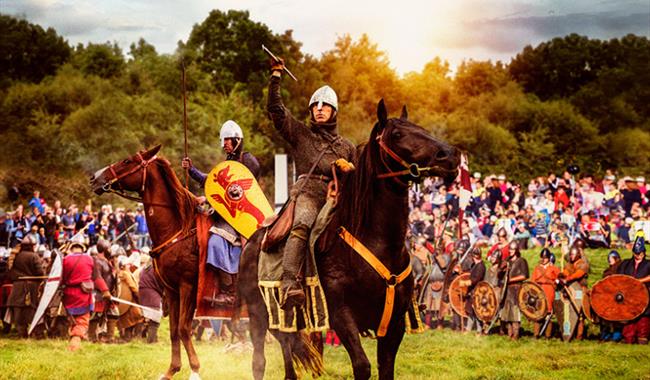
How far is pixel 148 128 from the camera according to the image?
119 feet

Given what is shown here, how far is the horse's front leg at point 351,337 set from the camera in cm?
664

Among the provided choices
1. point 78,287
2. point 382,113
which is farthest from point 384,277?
point 78,287

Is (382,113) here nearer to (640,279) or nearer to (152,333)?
(640,279)

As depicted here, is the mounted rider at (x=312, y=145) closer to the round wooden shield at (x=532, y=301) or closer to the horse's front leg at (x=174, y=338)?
the horse's front leg at (x=174, y=338)

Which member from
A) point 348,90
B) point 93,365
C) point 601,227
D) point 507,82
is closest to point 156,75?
point 348,90

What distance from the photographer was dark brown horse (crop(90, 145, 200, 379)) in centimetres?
1008

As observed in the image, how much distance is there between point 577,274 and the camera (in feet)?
46.6

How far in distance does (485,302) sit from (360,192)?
8237mm

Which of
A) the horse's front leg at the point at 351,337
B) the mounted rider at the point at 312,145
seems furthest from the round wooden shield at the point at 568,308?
the horse's front leg at the point at 351,337

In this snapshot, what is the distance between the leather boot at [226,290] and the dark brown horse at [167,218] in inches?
12.0

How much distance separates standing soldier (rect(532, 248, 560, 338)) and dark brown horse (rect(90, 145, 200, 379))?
6.82 meters

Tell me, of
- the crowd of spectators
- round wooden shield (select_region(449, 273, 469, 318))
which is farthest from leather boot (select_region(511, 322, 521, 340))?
the crowd of spectators

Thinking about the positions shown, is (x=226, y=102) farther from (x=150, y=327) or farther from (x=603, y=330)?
(x=603, y=330)

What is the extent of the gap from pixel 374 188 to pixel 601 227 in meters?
14.3
